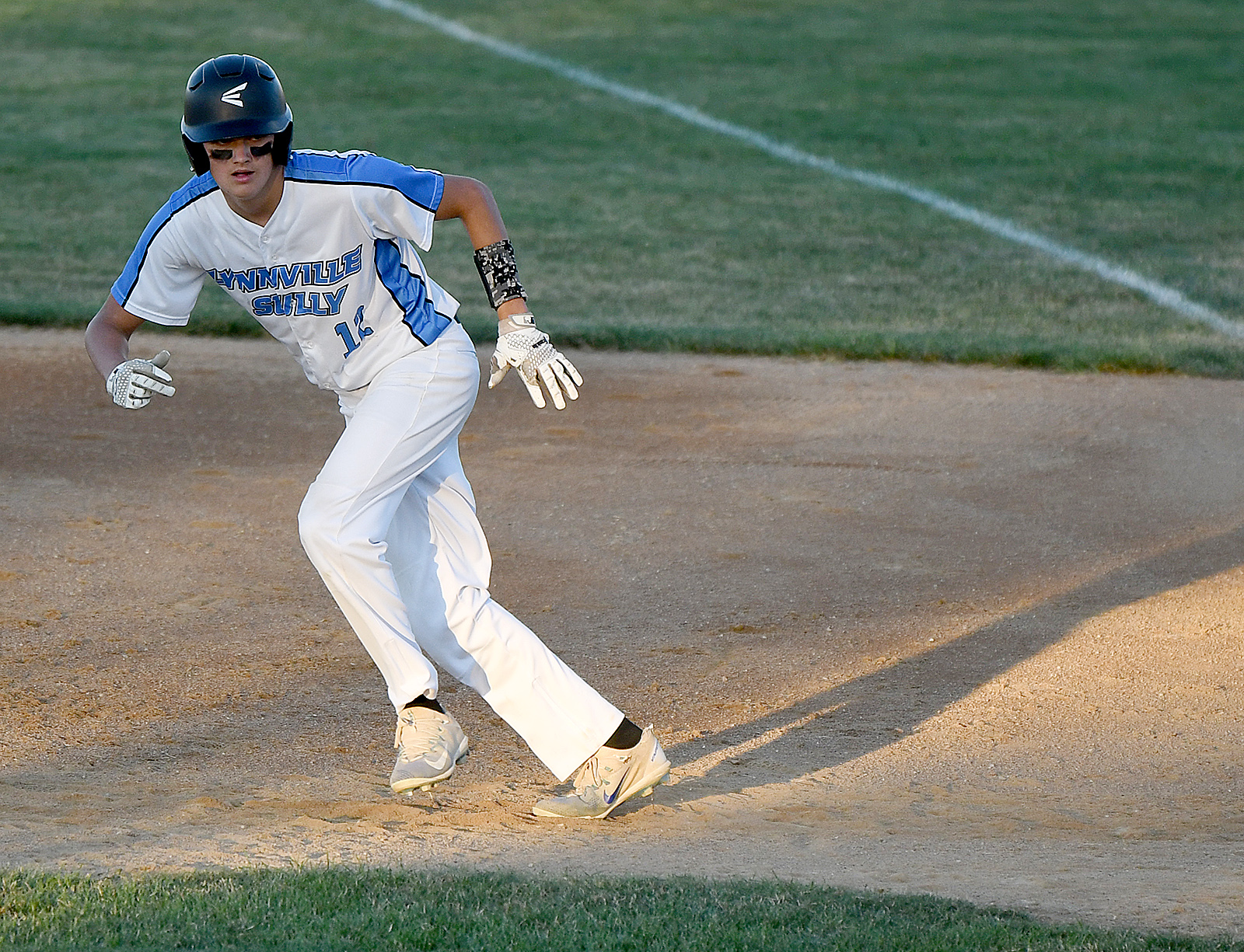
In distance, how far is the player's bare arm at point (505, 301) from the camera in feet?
13.4

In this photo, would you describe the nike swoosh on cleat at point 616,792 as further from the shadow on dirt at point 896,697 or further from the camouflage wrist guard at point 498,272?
the camouflage wrist guard at point 498,272

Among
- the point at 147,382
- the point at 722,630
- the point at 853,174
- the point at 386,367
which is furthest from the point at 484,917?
the point at 853,174

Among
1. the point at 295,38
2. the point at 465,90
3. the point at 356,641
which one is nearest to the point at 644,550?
the point at 356,641

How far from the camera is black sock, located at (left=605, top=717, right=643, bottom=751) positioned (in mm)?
4207

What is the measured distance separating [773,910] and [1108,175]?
43.1 feet

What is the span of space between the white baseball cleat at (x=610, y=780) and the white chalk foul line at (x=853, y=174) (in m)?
6.87

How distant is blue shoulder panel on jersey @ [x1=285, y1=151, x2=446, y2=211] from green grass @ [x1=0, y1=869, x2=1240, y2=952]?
65.5 inches

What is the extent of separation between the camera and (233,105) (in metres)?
3.99

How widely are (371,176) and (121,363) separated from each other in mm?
807

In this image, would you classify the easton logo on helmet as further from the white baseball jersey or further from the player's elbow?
the player's elbow

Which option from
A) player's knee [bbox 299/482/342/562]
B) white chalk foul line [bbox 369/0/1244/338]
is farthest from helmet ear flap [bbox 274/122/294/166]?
white chalk foul line [bbox 369/0/1244/338]

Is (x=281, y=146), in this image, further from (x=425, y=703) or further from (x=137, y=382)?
(x=425, y=703)

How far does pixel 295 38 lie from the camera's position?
23.7 m

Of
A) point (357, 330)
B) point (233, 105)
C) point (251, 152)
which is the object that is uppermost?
point (233, 105)
